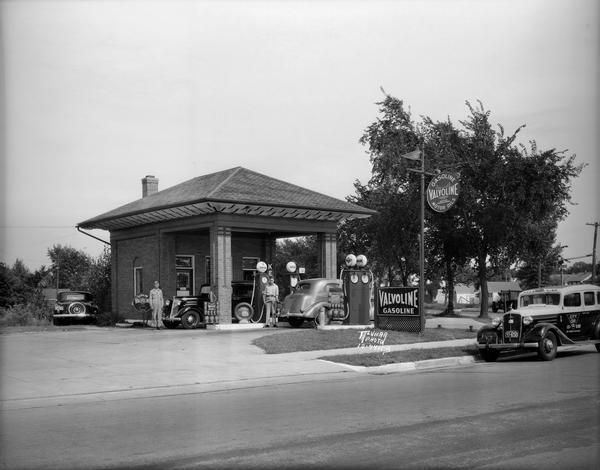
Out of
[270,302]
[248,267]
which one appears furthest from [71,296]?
[270,302]

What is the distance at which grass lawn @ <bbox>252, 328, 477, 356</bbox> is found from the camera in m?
17.8

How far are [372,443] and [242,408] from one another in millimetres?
2972

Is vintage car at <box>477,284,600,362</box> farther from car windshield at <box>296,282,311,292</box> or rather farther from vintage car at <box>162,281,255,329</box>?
vintage car at <box>162,281,255,329</box>

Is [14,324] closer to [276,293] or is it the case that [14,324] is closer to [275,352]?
[276,293]

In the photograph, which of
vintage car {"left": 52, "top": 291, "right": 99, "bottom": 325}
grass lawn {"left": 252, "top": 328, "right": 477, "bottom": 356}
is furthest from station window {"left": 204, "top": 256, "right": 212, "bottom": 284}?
grass lawn {"left": 252, "top": 328, "right": 477, "bottom": 356}

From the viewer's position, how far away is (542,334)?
52.7ft

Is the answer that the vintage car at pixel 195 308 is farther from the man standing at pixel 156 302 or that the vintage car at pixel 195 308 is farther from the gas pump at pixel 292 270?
the gas pump at pixel 292 270

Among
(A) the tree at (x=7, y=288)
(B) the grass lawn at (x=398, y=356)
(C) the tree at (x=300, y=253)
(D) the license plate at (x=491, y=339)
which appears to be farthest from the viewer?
(C) the tree at (x=300, y=253)

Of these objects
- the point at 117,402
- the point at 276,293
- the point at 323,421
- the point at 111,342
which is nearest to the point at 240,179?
the point at 276,293

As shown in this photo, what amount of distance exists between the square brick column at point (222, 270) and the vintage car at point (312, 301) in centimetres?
208

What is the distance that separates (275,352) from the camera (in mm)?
17156

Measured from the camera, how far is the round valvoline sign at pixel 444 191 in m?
19.8

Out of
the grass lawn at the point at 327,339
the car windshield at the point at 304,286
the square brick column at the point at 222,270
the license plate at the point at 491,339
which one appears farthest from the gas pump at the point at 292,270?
the license plate at the point at 491,339

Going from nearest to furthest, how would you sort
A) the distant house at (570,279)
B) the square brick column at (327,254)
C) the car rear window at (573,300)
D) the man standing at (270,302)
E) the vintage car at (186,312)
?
the car rear window at (573,300), the man standing at (270,302), the vintage car at (186,312), the square brick column at (327,254), the distant house at (570,279)
